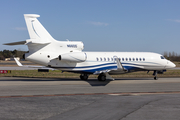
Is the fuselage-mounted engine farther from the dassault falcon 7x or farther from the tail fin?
the tail fin

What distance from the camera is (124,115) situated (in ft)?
30.3

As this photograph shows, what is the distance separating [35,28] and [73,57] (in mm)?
5027

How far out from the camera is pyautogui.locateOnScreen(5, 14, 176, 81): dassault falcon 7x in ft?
75.7

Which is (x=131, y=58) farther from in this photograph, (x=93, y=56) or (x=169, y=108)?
(x=169, y=108)

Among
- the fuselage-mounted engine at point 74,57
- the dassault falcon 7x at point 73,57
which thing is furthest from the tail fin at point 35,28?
the fuselage-mounted engine at point 74,57

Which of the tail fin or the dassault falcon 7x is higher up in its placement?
the tail fin

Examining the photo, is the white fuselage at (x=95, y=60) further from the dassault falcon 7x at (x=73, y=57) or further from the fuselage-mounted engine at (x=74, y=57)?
the fuselage-mounted engine at (x=74, y=57)

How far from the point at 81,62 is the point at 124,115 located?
51.2 ft

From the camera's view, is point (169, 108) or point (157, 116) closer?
point (157, 116)

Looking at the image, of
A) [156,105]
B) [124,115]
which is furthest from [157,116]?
[156,105]

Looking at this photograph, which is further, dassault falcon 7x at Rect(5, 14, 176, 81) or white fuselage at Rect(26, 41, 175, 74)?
white fuselage at Rect(26, 41, 175, 74)

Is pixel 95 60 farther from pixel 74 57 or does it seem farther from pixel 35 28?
pixel 35 28

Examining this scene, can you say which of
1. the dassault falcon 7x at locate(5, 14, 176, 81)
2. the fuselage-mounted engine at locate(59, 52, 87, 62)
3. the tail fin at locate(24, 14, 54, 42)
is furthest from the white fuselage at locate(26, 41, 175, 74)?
the tail fin at locate(24, 14, 54, 42)

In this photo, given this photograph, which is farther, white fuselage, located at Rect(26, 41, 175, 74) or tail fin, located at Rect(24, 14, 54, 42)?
white fuselage, located at Rect(26, 41, 175, 74)
